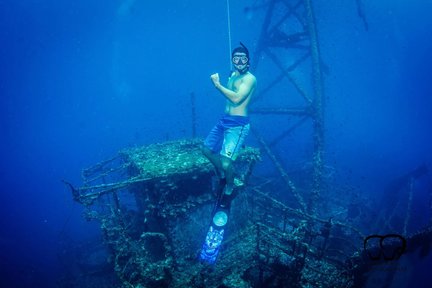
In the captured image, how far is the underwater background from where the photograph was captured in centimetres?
3123

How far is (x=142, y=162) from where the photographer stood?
6.50 metres

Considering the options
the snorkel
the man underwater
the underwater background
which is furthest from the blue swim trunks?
the underwater background

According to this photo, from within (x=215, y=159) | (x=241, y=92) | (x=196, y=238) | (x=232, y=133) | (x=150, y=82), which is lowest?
(x=196, y=238)

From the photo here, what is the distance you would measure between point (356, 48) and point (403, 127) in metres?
30.7

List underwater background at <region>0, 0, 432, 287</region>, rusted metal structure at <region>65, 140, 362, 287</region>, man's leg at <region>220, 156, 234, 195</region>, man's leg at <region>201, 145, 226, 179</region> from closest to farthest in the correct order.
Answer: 1. man's leg at <region>220, 156, 234, 195</region>
2. rusted metal structure at <region>65, 140, 362, 287</region>
3. man's leg at <region>201, 145, 226, 179</region>
4. underwater background at <region>0, 0, 432, 287</region>

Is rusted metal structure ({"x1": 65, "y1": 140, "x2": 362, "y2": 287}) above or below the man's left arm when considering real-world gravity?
below

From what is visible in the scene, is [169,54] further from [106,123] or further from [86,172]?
[86,172]

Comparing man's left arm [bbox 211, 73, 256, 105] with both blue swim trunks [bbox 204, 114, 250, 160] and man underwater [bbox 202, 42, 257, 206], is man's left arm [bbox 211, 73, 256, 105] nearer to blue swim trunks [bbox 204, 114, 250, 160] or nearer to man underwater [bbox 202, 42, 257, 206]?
man underwater [bbox 202, 42, 257, 206]

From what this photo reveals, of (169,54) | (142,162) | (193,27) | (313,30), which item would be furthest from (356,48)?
(142,162)

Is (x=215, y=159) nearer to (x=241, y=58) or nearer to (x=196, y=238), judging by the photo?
(x=241, y=58)

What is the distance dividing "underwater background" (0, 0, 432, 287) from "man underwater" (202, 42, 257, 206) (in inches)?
648

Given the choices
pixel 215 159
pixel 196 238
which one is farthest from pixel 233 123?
pixel 196 238

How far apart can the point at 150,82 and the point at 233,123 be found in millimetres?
60244

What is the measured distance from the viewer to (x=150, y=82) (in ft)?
202
